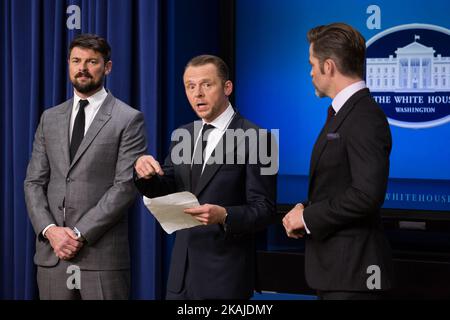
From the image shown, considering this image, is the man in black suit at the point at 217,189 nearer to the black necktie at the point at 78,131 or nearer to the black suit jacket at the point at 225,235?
the black suit jacket at the point at 225,235

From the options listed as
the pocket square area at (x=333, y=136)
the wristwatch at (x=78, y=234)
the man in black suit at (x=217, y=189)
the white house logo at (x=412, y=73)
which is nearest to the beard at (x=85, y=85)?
the wristwatch at (x=78, y=234)

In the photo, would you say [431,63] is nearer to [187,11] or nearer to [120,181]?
[187,11]

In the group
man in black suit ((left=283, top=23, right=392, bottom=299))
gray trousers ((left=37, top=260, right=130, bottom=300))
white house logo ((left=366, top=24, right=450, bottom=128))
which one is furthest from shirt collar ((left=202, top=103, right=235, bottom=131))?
white house logo ((left=366, top=24, right=450, bottom=128))

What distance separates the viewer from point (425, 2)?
3822 millimetres

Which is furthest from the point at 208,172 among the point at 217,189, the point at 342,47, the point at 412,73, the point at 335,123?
the point at 412,73

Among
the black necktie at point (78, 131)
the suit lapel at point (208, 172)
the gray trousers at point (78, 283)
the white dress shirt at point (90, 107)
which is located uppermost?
the white dress shirt at point (90, 107)

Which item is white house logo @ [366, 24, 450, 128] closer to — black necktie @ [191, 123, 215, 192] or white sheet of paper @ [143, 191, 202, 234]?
black necktie @ [191, 123, 215, 192]

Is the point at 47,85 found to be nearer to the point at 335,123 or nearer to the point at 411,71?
the point at 411,71

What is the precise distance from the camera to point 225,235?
2.64m

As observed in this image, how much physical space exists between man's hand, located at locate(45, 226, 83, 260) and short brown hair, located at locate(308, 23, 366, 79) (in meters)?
1.37

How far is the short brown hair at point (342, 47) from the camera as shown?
234cm

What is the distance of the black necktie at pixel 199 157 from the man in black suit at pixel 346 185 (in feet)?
1.49

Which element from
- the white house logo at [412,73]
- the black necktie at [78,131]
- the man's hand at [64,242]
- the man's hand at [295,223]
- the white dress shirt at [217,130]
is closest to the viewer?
the man's hand at [295,223]

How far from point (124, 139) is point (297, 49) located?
128 cm
